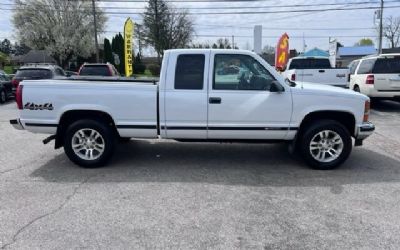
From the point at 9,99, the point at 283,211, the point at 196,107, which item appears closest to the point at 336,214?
the point at 283,211

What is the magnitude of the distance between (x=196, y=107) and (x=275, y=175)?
161cm

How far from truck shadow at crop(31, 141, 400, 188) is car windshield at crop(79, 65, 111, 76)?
9531 millimetres

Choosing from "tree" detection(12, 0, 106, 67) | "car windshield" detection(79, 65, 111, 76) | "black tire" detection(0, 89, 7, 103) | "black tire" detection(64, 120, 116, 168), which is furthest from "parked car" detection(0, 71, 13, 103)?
"tree" detection(12, 0, 106, 67)

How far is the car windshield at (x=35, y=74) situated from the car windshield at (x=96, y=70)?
1.52 metres

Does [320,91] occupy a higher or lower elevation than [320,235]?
higher

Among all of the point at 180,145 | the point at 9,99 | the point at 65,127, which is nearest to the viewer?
the point at 65,127

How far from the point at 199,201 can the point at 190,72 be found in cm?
214

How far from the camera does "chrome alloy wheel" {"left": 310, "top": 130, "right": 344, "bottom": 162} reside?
241 inches

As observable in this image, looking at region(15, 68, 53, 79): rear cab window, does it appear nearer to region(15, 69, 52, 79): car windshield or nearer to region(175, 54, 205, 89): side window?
region(15, 69, 52, 79): car windshield

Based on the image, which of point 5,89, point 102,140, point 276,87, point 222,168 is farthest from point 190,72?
point 5,89

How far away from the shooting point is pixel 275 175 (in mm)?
5898

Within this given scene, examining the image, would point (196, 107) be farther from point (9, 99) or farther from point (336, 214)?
point (9, 99)

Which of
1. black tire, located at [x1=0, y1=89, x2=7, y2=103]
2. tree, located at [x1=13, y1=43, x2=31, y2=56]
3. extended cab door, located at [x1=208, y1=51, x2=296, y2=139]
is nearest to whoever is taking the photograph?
extended cab door, located at [x1=208, y1=51, x2=296, y2=139]

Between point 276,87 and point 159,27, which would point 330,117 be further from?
point 159,27
